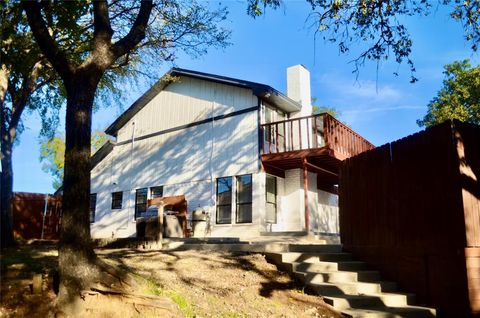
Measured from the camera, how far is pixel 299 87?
58.0 ft

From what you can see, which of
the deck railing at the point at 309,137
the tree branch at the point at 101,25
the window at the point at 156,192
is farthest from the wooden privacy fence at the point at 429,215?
the window at the point at 156,192

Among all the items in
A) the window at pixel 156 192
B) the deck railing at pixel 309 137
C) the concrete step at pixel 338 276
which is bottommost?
the concrete step at pixel 338 276

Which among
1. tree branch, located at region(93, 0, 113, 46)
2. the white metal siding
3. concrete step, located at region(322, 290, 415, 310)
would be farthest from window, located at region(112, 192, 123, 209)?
concrete step, located at region(322, 290, 415, 310)

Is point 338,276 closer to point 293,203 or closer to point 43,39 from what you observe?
point 43,39

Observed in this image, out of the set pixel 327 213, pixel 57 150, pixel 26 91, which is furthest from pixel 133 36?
pixel 57 150

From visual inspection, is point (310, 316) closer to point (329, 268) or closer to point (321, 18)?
point (329, 268)

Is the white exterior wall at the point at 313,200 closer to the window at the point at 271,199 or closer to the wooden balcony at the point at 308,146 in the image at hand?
the wooden balcony at the point at 308,146

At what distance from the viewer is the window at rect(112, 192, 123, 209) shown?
65.6 ft

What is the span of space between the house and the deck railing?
41 millimetres

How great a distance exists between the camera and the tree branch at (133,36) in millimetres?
6500

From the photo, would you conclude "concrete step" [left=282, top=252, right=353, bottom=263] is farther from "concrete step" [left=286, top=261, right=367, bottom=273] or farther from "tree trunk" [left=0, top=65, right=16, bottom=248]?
"tree trunk" [left=0, top=65, right=16, bottom=248]

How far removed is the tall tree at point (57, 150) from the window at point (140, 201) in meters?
22.0

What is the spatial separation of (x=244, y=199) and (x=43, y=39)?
10.6 m

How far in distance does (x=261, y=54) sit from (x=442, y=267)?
17.1 feet
